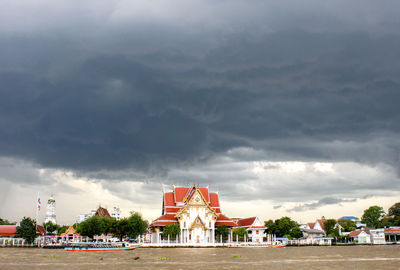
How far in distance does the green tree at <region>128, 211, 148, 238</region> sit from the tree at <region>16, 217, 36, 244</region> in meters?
28.2

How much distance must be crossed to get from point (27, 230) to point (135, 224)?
31.0 meters

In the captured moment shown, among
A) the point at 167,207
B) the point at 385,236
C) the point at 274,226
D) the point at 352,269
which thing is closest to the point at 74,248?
the point at 167,207

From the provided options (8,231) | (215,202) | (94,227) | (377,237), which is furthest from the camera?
(377,237)

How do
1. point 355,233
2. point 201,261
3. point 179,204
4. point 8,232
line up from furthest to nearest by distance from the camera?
point 355,233, point 8,232, point 179,204, point 201,261

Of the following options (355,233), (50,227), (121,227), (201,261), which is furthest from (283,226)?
(50,227)

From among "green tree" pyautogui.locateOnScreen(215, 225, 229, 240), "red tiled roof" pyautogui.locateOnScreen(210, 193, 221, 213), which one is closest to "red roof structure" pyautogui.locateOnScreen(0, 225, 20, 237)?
"red tiled roof" pyautogui.locateOnScreen(210, 193, 221, 213)

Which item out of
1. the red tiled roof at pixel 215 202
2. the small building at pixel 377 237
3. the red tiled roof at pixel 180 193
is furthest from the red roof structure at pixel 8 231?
the small building at pixel 377 237

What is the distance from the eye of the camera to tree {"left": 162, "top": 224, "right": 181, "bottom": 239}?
309 feet

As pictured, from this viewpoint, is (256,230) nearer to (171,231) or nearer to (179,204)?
(179,204)

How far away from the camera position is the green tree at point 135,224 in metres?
94.6

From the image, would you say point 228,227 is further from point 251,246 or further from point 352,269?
point 352,269

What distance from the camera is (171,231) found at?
93938mm

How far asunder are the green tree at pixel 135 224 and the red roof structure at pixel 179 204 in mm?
4072

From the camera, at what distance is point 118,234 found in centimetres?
9519
